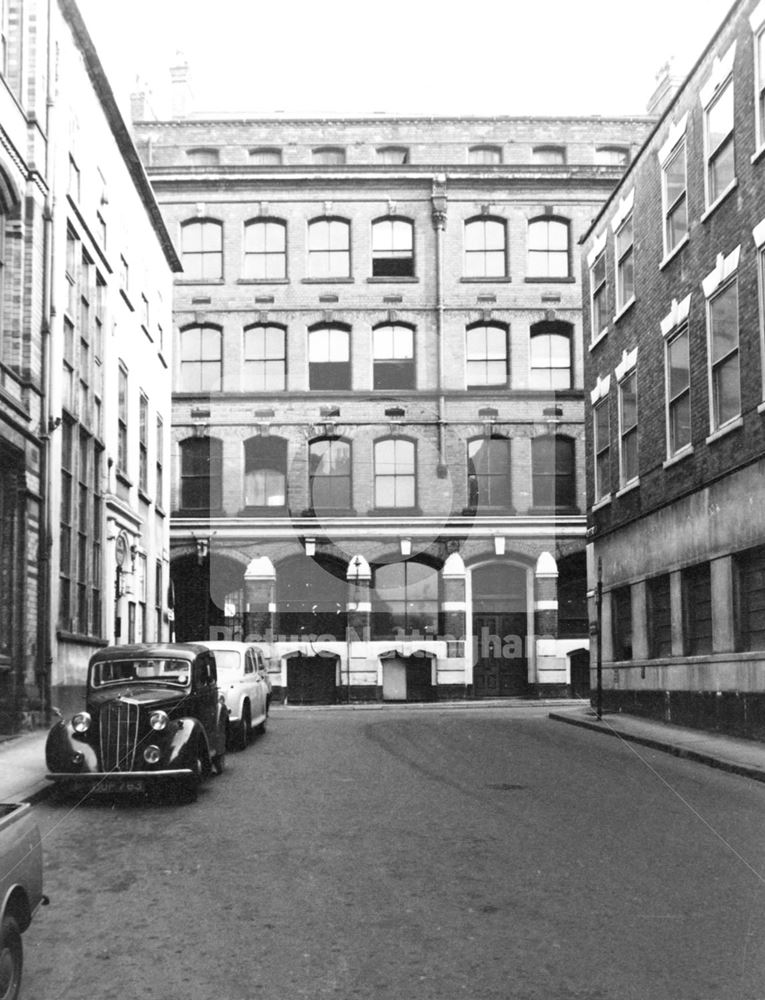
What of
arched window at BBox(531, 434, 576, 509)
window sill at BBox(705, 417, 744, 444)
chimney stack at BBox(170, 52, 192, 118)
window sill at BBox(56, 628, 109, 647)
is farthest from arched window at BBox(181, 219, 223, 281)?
window sill at BBox(705, 417, 744, 444)

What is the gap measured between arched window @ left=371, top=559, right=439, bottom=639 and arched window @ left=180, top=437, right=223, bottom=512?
6.00 meters

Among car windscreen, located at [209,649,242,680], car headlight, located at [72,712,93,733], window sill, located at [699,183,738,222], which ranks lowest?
car headlight, located at [72,712,93,733]

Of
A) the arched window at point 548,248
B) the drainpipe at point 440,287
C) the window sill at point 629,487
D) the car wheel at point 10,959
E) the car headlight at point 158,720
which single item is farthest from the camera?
the arched window at point 548,248

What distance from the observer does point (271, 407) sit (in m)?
39.0

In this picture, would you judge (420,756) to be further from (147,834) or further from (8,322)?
(8,322)

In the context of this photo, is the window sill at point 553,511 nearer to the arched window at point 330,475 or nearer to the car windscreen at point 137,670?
the arched window at point 330,475

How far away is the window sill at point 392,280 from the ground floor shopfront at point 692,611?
51.9 ft


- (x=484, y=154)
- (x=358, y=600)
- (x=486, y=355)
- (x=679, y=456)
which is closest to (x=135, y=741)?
(x=679, y=456)

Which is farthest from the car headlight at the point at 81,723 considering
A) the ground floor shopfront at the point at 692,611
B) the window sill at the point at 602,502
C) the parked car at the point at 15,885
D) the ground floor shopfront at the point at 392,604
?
the ground floor shopfront at the point at 392,604

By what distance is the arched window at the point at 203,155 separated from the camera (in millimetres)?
41688

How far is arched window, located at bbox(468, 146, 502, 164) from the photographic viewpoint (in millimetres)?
41750

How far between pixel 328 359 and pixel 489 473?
259 inches

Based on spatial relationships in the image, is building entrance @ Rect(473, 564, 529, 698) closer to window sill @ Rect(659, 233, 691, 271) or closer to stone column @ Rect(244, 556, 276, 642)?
stone column @ Rect(244, 556, 276, 642)

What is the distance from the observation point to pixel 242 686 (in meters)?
18.5
